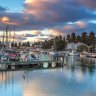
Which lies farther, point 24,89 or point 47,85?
point 47,85

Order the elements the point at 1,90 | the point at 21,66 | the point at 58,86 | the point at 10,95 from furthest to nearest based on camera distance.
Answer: the point at 21,66, the point at 58,86, the point at 1,90, the point at 10,95

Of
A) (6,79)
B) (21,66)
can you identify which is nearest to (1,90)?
(6,79)

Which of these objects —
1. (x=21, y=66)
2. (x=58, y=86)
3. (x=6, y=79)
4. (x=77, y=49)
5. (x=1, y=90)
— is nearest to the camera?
(x=1, y=90)

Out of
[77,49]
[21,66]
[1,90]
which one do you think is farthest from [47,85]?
[77,49]

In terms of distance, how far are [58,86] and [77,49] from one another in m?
145

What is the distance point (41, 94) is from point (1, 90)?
4785mm

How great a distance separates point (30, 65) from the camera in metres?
67.4

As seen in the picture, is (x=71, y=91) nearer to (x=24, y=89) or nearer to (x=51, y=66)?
(x=24, y=89)

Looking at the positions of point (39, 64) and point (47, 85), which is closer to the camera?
point (47, 85)

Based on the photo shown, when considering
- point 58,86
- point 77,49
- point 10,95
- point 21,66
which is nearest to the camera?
point 10,95

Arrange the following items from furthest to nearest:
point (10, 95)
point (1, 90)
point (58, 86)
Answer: point (58, 86)
point (1, 90)
point (10, 95)

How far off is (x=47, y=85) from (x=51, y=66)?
27.7 m

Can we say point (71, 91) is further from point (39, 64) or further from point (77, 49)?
point (77, 49)

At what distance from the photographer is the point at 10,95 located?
33594 mm
